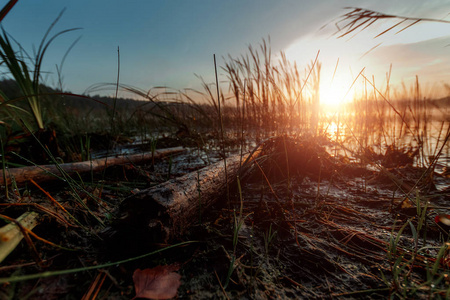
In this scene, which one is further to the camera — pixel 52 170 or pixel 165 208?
pixel 52 170

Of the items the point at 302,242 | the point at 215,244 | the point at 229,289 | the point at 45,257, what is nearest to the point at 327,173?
the point at 302,242

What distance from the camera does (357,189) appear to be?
173 cm

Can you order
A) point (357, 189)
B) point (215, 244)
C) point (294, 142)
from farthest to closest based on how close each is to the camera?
point (294, 142) < point (357, 189) < point (215, 244)

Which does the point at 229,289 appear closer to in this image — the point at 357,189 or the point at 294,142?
the point at 357,189

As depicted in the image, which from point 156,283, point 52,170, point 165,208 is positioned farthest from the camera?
point 52,170

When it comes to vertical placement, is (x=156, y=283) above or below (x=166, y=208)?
below

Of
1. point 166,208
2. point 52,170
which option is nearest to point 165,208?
point 166,208

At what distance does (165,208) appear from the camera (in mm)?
898

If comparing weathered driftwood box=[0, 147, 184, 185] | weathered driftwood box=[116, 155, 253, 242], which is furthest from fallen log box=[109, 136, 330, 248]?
weathered driftwood box=[0, 147, 184, 185]

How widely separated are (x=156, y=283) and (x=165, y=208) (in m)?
0.29

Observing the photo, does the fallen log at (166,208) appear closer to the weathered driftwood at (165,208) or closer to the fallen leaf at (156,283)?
the weathered driftwood at (165,208)

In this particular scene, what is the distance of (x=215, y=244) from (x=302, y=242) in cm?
46

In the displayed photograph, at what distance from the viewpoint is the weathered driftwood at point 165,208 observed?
33.8 inches

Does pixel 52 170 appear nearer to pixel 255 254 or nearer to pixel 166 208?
pixel 166 208
